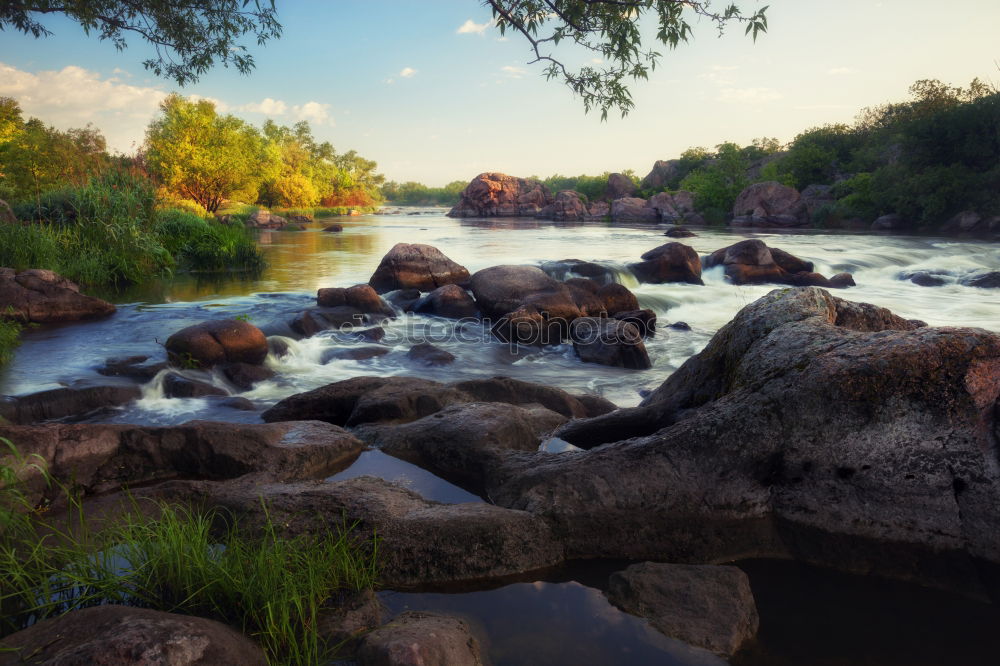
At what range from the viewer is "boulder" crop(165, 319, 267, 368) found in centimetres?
850

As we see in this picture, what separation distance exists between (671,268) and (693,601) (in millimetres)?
16050

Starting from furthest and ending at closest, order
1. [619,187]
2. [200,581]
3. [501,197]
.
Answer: [501,197], [619,187], [200,581]

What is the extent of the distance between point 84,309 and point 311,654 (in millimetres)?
11653

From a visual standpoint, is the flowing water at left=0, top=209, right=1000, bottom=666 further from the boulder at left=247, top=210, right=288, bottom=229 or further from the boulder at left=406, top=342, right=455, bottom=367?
the boulder at left=247, top=210, right=288, bottom=229

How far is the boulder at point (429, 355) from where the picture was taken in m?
9.92

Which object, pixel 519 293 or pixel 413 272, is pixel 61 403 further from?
pixel 413 272

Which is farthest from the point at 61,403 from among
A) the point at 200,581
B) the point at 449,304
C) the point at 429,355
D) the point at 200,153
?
the point at 200,153

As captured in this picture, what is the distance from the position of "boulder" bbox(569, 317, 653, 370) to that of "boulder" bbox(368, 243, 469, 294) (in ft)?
19.0

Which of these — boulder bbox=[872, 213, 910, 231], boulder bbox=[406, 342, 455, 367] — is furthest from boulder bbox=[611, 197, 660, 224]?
boulder bbox=[406, 342, 455, 367]

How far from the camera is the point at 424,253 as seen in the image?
1566 cm

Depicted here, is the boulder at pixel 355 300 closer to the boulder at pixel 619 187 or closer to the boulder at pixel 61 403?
the boulder at pixel 61 403

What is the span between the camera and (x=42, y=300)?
34.8 feet

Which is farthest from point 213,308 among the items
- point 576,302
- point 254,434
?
point 254,434

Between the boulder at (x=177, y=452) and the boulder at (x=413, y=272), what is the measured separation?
418 inches
